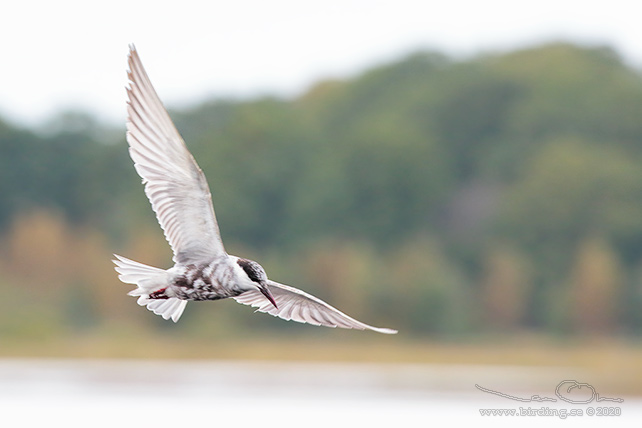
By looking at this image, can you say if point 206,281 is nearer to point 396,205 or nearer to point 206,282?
point 206,282

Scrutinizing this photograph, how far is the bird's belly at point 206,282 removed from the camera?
27.1 feet

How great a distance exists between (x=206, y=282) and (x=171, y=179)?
0.76 metres

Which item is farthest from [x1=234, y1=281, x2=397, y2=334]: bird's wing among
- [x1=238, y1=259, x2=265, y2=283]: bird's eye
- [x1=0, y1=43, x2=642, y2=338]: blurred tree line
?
[x1=0, y1=43, x2=642, y2=338]: blurred tree line

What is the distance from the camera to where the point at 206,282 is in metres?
8.32

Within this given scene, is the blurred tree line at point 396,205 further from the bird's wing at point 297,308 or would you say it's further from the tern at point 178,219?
the tern at point 178,219

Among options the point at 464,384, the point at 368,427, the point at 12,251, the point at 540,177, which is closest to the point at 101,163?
the point at 12,251

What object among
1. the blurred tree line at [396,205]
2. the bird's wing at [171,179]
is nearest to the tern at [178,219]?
the bird's wing at [171,179]

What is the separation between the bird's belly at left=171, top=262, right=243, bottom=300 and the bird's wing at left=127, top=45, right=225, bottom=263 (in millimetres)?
102

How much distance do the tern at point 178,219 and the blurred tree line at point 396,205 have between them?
66.9 ft

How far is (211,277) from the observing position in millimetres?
8289

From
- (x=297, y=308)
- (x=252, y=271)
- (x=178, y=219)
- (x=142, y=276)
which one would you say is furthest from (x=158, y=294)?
(x=297, y=308)

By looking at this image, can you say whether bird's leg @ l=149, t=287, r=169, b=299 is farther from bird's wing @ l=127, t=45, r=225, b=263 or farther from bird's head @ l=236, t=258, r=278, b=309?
bird's head @ l=236, t=258, r=278, b=309

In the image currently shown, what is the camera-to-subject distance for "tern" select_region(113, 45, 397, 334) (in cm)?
823

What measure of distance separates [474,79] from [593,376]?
91.0ft
